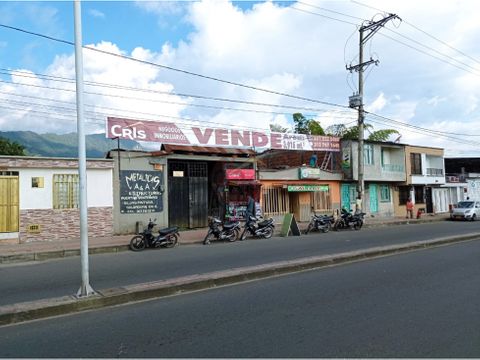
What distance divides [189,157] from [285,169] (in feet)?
22.6

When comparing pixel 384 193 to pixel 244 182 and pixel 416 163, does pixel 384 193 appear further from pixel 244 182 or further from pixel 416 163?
pixel 244 182

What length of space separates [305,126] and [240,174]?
1959cm

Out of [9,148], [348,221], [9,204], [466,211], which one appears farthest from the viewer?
[9,148]

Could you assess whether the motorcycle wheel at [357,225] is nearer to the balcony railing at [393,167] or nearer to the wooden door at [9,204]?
the balcony railing at [393,167]

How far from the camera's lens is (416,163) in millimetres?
35875

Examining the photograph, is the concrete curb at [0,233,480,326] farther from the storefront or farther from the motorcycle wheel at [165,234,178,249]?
the storefront

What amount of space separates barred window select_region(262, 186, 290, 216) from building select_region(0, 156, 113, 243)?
30.0 ft

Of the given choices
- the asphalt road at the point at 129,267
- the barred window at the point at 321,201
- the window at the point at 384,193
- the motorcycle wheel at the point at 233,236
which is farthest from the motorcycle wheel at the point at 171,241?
the window at the point at 384,193

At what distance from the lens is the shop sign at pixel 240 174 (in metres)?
20.8

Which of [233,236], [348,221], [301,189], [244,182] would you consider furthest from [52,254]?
[301,189]

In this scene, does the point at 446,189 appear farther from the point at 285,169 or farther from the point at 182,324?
the point at 182,324

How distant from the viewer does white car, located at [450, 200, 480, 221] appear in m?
30.4

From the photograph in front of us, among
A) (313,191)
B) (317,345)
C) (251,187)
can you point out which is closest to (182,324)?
(317,345)

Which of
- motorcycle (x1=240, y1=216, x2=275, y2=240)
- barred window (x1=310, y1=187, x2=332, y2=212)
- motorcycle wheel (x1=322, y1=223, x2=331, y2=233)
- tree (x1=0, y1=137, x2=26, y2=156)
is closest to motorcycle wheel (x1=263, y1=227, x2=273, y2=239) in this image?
motorcycle (x1=240, y1=216, x2=275, y2=240)
